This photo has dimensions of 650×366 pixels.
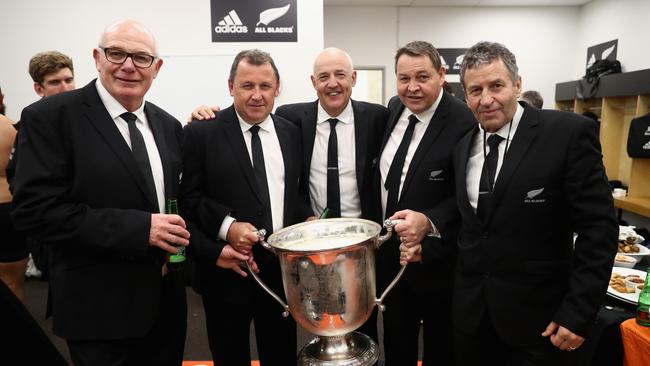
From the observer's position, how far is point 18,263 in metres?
2.58

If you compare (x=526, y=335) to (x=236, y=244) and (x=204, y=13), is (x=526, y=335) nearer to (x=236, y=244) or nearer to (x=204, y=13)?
(x=236, y=244)

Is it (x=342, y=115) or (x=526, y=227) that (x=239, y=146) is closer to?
(x=342, y=115)

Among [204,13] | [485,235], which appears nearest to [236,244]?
[485,235]

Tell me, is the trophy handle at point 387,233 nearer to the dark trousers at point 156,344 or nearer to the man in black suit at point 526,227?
the man in black suit at point 526,227

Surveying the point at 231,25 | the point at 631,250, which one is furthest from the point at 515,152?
the point at 231,25

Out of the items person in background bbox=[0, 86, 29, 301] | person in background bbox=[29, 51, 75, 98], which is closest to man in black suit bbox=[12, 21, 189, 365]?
person in background bbox=[0, 86, 29, 301]

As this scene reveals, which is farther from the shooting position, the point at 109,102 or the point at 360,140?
the point at 360,140

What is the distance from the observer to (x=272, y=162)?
199cm

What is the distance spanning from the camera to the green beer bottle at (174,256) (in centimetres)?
167

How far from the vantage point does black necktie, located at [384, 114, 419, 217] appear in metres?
2.01

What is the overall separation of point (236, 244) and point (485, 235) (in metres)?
0.89

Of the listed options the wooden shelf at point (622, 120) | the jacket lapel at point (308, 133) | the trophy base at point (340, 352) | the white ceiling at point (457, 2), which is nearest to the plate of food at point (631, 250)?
the jacket lapel at point (308, 133)

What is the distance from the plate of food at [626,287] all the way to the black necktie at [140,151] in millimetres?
1857

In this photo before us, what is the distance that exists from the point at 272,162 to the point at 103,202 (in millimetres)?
713
